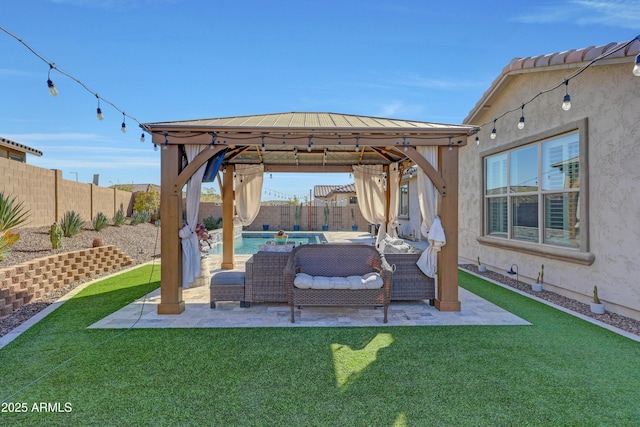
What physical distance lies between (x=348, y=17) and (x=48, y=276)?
27.2ft

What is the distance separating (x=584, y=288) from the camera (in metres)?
5.44

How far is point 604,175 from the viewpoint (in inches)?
197

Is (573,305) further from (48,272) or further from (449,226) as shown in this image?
(48,272)

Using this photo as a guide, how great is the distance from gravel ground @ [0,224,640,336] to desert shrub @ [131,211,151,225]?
0.34m

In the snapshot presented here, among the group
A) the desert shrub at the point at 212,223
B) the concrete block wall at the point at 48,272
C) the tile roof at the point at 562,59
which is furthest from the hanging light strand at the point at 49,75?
the desert shrub at the point at 212,223

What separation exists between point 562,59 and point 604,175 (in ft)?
6.58

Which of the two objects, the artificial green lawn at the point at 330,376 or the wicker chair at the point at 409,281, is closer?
the artificial green lawn at the point at 330,376

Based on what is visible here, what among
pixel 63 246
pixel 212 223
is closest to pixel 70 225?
pixel 63 246

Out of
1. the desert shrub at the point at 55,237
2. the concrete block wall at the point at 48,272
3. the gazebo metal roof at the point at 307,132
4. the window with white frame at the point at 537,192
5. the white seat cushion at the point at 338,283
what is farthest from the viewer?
the desert shrub at the point at 55,237

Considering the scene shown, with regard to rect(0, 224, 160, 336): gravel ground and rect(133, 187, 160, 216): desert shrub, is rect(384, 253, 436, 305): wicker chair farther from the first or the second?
rect(133, 187, 160, 216): desert shrub

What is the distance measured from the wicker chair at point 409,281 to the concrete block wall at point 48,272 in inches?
232

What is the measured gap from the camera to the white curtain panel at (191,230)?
5144 mm

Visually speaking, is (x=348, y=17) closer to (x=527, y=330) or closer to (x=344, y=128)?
Result: (x=344, y=128)

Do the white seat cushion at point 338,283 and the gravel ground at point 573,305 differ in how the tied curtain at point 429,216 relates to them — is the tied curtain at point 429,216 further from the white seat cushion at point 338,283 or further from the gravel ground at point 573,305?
the gravel ground at point 573,305
